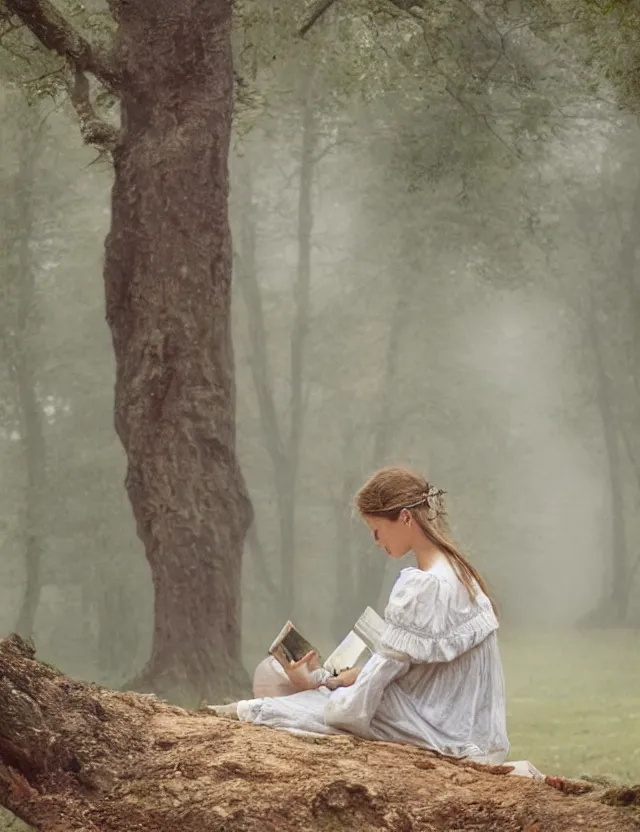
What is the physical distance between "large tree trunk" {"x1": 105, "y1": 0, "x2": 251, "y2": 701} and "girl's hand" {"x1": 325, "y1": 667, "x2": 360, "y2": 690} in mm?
5685

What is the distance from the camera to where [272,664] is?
20.7ft

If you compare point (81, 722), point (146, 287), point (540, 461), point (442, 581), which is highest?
point (540, 461)

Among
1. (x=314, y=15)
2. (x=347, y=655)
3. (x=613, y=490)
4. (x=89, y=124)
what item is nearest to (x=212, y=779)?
(x=347, y=655)

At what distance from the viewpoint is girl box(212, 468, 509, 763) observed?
5754mm

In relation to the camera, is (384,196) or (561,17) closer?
(561,17)

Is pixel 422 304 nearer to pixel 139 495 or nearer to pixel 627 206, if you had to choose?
pixel 627 206

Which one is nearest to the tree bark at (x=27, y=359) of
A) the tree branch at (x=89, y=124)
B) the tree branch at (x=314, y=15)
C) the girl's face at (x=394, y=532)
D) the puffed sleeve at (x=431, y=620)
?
the tree branch at (x=314, y=15)

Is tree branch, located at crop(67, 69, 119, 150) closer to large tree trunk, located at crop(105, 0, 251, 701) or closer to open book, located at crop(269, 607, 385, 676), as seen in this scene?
large tree trunk, located at crop(105, 0, 251, 701)

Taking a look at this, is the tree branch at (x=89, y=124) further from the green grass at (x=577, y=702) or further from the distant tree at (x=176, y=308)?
the green grass at (x=577, y=702)

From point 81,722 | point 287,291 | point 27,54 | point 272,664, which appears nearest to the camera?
point 81,722

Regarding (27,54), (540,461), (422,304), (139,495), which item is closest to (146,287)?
(139,495)

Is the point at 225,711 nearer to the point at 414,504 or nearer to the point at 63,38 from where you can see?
the point at 414,504

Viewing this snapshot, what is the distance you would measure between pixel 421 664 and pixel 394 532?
63 centimetres

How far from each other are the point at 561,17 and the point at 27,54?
6.27 m
